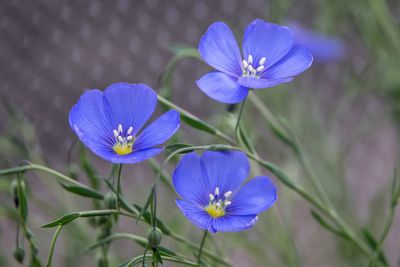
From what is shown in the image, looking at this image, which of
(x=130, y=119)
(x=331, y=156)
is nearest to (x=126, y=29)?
(x=331, y=156)

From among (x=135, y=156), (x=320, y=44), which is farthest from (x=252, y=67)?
(x=320, y=44)

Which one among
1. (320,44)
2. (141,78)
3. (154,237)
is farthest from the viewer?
(141,78)

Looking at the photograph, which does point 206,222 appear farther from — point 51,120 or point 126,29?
point 126,29

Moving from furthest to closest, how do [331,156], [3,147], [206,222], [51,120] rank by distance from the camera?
[51,120] < [331,156] < [3,147] < [206,222]

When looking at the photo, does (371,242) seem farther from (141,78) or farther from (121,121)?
(141,78)

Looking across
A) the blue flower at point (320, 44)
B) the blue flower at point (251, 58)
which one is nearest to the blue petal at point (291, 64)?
the blue flower at point (251, 58)

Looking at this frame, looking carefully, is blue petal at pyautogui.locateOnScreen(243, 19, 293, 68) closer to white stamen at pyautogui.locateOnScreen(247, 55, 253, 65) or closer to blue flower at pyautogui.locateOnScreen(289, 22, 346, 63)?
white stamen at pyautogui.locateOnScreen(247, 55, 253, 65)
